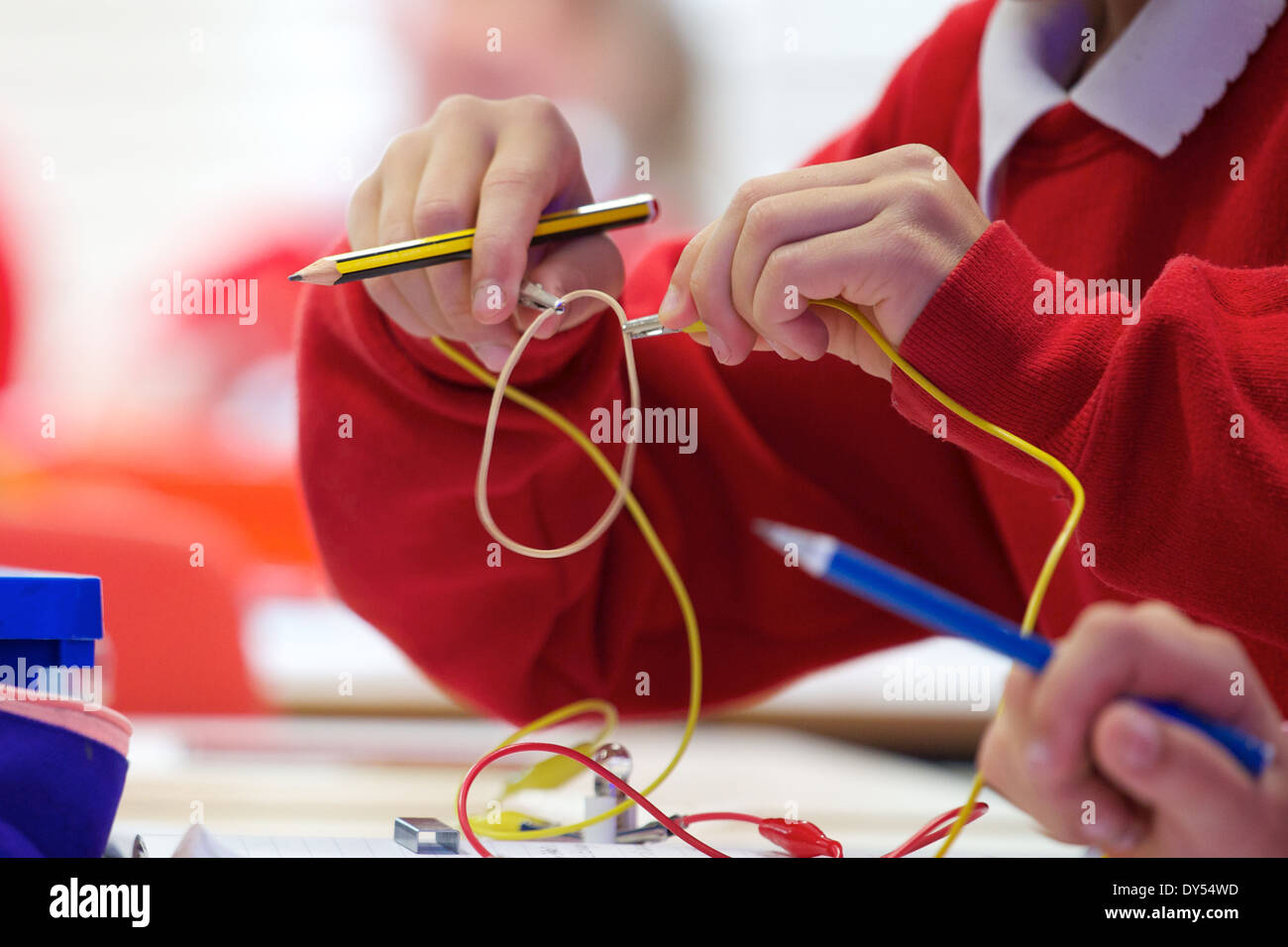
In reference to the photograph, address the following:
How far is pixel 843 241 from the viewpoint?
1.07ft

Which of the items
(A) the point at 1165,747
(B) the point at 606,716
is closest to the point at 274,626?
(B) the point at 606,716

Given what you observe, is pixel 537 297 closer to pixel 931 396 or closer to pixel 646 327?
pixel 646 327

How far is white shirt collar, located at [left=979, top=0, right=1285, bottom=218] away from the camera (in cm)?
46

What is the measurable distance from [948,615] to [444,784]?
388 millimetres

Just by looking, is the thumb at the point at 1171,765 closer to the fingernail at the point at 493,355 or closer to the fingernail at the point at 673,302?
the fingernail at the point at 673,302

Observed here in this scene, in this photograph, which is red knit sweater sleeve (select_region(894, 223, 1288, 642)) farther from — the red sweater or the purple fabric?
the purple fabric

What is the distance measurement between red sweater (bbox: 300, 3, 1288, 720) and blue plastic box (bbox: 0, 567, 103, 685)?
21 cm

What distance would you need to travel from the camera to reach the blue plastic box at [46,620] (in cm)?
33

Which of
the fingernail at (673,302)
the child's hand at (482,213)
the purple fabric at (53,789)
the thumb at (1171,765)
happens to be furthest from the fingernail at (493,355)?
the thumb at (1171,765)

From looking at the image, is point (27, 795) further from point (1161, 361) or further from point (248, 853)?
point (1161, 361)

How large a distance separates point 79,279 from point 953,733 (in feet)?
3.59

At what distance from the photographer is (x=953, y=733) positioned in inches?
43.3

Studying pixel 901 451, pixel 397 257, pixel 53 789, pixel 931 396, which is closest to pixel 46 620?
pixel 53 789

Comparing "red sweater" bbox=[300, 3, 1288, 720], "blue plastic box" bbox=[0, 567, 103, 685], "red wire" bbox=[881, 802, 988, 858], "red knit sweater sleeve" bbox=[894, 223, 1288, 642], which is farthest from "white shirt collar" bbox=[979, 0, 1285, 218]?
"blue plastic box" bbox=[0, 567, 103, 685]
